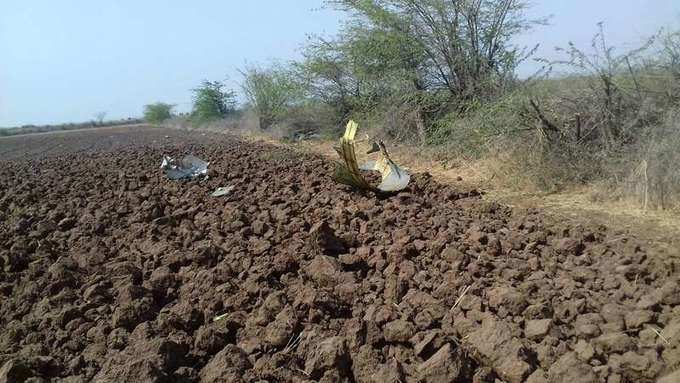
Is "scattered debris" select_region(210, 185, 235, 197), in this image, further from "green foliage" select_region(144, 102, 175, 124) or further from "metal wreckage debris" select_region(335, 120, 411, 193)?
"green foliage" select_region(144, 102, 175, 124)

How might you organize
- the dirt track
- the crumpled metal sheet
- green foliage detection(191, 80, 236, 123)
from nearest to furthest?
the dirt track < the crumpled metal sheet < green foliage detection(191, 80, 236, 123)

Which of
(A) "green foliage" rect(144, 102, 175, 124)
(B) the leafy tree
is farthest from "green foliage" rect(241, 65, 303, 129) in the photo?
(A) "green foliage" rect(144, 102, 175, 124)

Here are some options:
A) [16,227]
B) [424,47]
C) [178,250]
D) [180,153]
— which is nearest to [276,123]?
[180,153]

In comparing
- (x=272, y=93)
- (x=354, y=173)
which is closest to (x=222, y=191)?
(x=354, y=173)

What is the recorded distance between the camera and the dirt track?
2.94 m

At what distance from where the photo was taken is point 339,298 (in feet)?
12.6

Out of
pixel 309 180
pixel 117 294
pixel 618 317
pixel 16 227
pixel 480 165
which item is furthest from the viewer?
pixel 480 165

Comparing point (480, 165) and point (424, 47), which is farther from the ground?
point (424, 47)

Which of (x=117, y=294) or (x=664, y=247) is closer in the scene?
(x=117, y=294)

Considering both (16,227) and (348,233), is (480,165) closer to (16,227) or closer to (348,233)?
(348,233)

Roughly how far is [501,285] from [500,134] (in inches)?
205

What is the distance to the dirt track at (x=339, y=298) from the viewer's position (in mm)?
2943

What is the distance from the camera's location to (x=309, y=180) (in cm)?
863

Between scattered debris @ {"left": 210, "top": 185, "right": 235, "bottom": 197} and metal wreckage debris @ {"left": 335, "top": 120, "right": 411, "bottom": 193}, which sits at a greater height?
metal wreckage debris @ {"left": 335, "top": 120, "right": 411, "bottom": 193}
